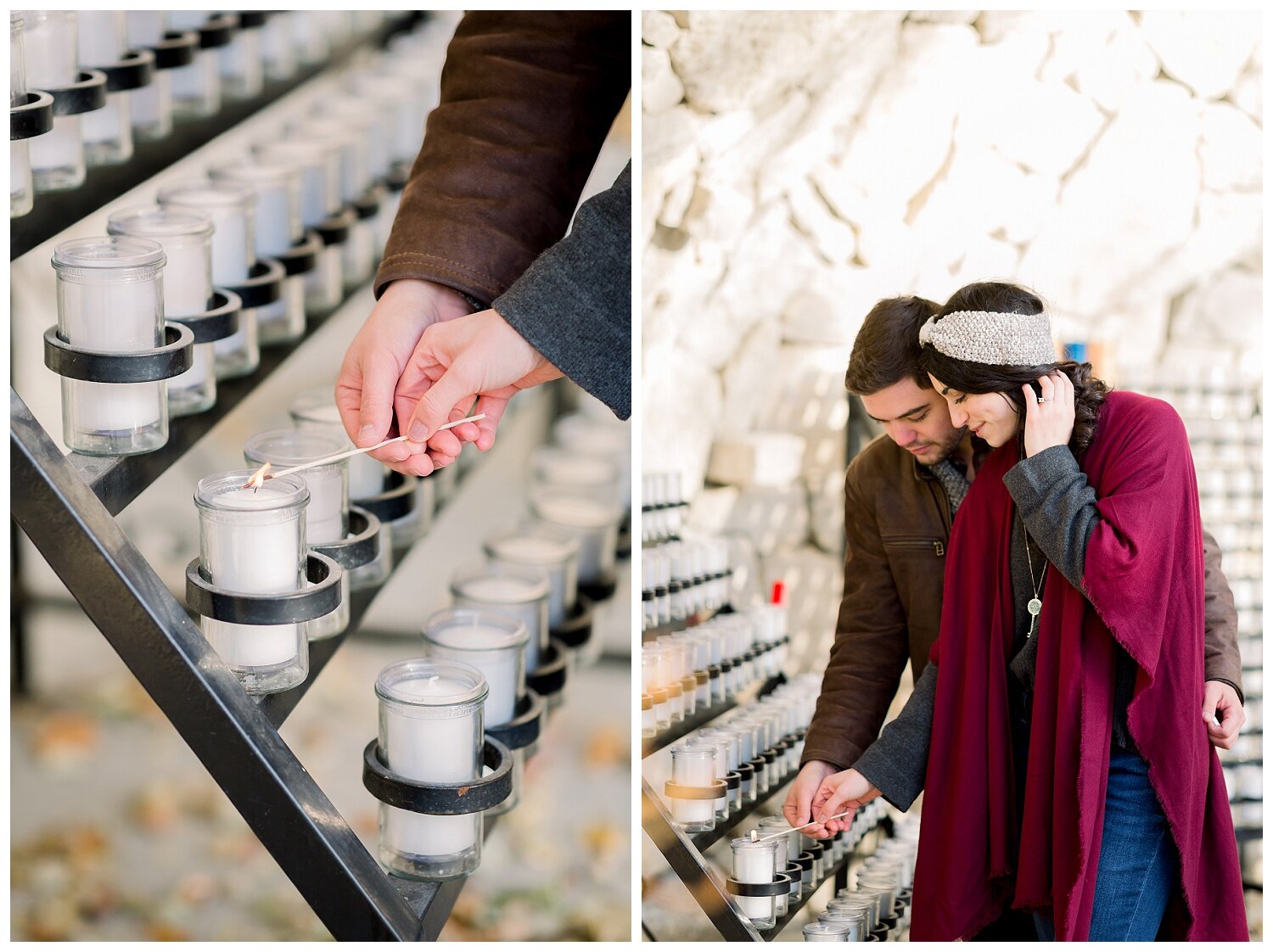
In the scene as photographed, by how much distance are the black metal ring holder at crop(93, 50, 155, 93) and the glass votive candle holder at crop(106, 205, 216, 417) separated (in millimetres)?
136

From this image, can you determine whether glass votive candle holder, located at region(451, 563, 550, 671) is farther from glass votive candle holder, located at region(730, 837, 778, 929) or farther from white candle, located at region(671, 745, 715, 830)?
glass votive candle holder, located at region(730, 837, 778, 929)

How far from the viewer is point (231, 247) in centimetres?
125

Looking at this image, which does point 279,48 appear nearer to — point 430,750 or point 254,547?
point 254,547

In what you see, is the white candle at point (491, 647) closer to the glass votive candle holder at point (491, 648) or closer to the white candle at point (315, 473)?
the glass votive candle holder at point (491, 648)

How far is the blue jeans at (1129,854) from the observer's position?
1247 mm

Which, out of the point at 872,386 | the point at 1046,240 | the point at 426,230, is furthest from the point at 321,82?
the point at 1046,240

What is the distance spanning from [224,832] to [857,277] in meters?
1.62

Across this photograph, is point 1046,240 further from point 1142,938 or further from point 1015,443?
point 1142,938

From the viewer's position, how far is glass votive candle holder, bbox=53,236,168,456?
1.02 meters

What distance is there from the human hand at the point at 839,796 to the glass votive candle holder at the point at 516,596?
38 cm

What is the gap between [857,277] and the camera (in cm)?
251

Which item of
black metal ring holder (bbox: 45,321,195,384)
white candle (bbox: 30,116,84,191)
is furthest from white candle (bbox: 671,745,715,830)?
white candle (bbox: 30,116,84,191)

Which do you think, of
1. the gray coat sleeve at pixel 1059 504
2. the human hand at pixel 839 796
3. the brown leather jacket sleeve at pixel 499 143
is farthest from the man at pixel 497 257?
the human hand at pixel 839 796

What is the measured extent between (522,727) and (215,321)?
Answer: 515 mm
